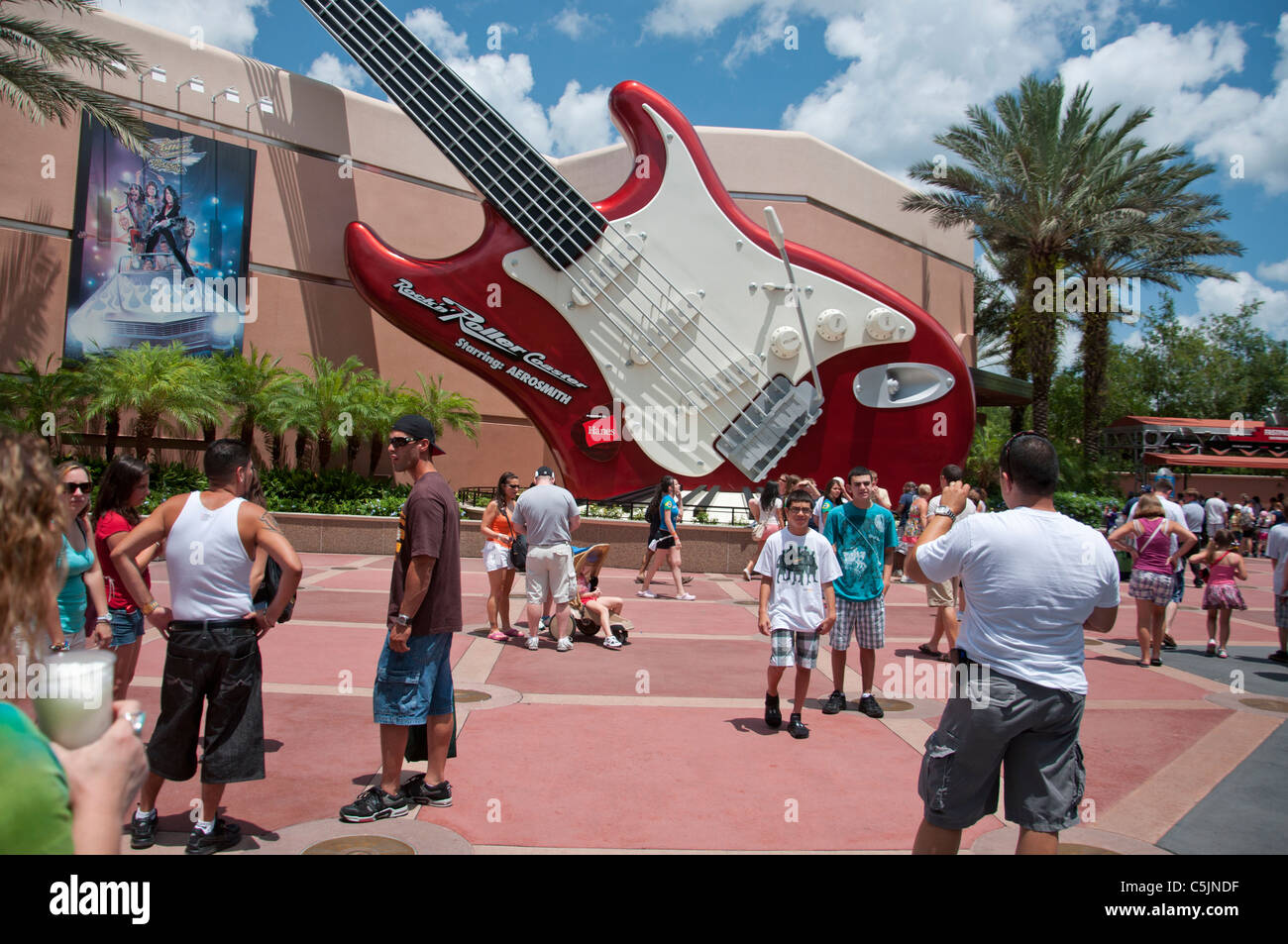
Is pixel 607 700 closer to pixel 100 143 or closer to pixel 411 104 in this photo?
pixel 411 104

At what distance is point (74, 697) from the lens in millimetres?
1346

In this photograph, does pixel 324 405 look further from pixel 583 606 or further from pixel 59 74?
pixel 583 606

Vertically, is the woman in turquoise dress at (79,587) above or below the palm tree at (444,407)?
below

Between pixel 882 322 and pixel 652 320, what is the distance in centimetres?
438

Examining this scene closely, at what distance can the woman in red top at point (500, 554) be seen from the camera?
27.6 ft

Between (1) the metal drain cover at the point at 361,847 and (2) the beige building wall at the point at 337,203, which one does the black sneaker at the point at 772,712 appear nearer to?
(1) the metal drain cover at the point at 361,847

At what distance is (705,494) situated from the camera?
17438 millimetres

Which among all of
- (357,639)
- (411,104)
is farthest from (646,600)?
(411,104)

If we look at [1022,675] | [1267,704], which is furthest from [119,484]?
[1267,704]

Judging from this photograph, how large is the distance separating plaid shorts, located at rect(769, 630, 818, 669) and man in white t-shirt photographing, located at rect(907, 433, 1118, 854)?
2506mm

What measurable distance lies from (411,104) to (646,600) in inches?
420

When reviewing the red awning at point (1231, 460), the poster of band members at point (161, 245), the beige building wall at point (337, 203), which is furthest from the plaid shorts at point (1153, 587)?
the red awning at point (1231, 460)

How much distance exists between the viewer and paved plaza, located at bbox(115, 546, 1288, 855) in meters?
3.95

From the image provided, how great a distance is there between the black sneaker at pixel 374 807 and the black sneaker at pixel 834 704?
3.15m
